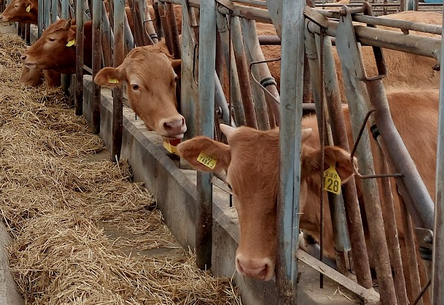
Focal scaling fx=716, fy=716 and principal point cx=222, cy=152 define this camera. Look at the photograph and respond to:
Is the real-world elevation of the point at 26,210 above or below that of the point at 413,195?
below

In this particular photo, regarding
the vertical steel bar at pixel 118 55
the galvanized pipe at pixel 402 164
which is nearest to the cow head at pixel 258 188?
the galvanized pipe at pixel 402 164

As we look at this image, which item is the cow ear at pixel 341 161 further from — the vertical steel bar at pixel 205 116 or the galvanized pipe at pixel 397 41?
the vertical steel bar at pixel 205 116

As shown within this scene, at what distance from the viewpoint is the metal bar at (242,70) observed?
427cm

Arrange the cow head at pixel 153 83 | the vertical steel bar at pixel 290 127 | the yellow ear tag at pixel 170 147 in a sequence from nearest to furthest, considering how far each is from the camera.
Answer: the vertical steel bar at pixel 290 127
the yellow ear tag at pixel 170 147
the cow head at pixel 153 83

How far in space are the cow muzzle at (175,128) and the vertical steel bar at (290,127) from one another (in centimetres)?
265

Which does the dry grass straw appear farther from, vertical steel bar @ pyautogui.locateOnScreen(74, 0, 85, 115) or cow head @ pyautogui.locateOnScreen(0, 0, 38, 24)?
cow head @ pyautogui.locateOnScreen(0, 0, 38, 24)

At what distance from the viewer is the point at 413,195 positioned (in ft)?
8.54

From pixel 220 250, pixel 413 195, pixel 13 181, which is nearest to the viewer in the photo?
pixel 413 195

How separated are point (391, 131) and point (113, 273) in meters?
2.55

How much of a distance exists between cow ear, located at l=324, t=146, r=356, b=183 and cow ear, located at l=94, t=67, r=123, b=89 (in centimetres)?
402

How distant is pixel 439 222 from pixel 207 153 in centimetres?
197

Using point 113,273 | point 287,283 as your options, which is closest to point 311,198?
point 287,283

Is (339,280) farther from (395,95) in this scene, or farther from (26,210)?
(26,210)

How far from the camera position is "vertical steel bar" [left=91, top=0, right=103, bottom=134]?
9109 millimetres
